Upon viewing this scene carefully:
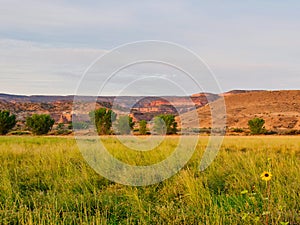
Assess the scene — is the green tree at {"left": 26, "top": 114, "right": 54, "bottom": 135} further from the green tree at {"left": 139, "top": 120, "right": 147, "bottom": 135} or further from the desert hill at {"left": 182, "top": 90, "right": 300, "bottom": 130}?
the desert hill at {"left": 182, "top": 90, "right": 300, "bottom": 130}

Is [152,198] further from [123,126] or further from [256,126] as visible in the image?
[256,126]

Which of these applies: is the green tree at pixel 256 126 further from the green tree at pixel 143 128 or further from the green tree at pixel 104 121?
the green tree at pixel 104 121

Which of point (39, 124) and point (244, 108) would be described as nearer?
point (39, 124)

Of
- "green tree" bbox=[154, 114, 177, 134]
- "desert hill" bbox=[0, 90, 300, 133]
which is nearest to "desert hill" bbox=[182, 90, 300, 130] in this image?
"desert hill" bbox=[0, 90, 300, 133]

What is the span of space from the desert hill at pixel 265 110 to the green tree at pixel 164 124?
67.3 ft

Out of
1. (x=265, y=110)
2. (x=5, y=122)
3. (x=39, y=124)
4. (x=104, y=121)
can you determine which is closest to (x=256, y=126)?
(x=104, y=121)

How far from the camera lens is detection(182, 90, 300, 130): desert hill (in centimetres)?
6400

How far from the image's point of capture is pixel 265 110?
7406cm

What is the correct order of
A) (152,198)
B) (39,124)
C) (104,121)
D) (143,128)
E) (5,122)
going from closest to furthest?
(152,198)
(104,121)
(143,128)
(5,122)
(39,124)

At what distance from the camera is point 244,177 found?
6.22 metres

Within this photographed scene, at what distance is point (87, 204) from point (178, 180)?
1.85m

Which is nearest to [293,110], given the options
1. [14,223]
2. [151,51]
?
[151,51]

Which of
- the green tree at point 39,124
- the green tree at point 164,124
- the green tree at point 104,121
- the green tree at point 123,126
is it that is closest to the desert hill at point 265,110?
the green tree at point 164,124

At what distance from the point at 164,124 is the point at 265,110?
49.3 metres
